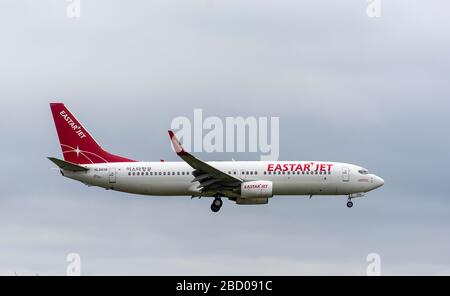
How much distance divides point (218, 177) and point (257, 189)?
3.49 metres

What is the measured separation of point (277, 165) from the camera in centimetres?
9356

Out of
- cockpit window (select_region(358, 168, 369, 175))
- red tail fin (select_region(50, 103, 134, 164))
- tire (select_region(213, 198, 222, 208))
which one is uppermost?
red tail fin (select_region(50, 103, 134, 164))

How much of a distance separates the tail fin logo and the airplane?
1.60 metres

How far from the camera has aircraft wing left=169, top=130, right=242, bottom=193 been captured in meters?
91.5

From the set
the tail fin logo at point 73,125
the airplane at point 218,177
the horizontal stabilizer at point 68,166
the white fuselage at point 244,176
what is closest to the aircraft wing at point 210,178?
the airplane at point 218,177

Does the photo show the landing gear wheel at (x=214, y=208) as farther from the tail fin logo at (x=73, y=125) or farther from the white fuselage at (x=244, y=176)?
the tail fin logo at (x=73, y=125)

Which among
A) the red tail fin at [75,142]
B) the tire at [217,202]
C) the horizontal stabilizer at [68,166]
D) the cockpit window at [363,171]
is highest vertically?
the red tail fin at [75,142]

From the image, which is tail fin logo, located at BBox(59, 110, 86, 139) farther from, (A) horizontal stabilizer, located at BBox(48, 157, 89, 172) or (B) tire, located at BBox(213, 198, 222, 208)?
(B) tire, located at BBox(213, 198, 222, 208)

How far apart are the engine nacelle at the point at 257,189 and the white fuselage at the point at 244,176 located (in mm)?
1014

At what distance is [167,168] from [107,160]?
19.4ft

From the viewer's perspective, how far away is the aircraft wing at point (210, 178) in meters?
91.5

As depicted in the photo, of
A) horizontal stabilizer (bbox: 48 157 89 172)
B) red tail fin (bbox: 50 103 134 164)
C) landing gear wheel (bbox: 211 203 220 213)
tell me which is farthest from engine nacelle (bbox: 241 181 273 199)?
horizontal stabilizer (bbox: 48 157 89 172)
